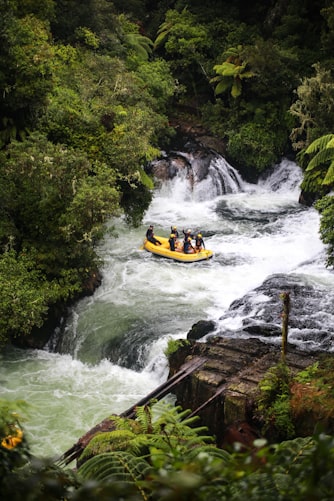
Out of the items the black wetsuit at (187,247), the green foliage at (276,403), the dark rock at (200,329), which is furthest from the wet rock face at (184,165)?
the green foliage at (276,403)

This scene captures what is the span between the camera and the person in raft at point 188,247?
15777 mm

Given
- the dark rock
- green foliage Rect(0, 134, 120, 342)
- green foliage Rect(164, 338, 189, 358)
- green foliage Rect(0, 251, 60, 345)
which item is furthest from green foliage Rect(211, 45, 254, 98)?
green foliage Rect(164, 338, 189, 358)

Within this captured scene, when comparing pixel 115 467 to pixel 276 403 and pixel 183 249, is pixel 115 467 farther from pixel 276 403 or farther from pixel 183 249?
pixel 183 249

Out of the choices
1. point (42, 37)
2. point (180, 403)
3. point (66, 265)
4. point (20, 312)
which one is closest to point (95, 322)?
point (66, 265)

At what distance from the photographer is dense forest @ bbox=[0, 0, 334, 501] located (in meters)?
2.26

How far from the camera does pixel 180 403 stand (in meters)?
9.52

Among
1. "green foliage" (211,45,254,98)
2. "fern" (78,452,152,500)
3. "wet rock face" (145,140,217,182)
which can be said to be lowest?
"fern" (78,452,152,500)

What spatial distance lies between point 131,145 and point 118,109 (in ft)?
9.55

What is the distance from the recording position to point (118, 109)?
54.1ft

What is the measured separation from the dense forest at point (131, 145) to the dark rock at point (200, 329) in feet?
9.42

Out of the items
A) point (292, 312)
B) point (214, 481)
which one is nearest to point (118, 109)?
point (292, 312)

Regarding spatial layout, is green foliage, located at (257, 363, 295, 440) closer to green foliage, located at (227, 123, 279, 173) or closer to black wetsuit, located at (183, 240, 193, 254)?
black wetsuit, located at (183, 240, 193, 254)

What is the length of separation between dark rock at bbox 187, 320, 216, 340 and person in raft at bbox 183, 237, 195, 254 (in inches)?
167

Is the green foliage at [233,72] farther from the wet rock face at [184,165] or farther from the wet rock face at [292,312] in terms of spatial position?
the wet rock face at [292,312]
